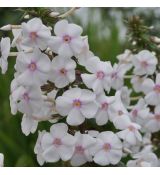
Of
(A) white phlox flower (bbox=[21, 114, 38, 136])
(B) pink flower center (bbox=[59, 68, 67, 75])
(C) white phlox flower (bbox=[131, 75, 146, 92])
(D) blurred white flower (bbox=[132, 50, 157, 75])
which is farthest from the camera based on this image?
(C) white phlox flower (bbox=[131, 75, 146, 92])

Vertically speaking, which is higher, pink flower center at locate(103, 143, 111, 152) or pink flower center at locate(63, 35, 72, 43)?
pink flower center at locate(63, 35, 72, 43)

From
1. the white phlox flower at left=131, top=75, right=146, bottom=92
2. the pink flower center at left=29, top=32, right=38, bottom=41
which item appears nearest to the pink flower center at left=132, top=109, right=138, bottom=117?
the white phlox flower at left=131, top=75, right=146, bottom=92

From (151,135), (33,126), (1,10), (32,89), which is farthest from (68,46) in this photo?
(1,10)

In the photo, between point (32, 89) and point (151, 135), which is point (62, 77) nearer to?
point (32, 89)

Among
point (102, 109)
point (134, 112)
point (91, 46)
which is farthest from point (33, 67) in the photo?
point (91, 46)

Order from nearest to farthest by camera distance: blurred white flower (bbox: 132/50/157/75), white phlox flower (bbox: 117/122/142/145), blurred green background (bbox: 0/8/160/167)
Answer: white phlox flower (bbox: 117/122/142/145) → blurred white flower (bbox: 132/50/157/75) → blurred green background (bbox: 0/8/160/167)

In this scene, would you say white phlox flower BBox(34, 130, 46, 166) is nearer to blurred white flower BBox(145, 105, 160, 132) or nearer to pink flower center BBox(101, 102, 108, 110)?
pink flower center BBox(101, 102, 108, 110)
